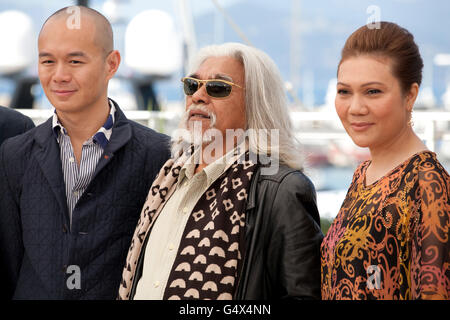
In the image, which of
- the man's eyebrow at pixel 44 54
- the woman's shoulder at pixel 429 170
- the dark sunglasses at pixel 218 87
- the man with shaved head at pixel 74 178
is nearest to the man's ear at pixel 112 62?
the man with shaved head at pixel 74 178

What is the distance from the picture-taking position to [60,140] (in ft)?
9.02

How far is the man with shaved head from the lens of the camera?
253 cm

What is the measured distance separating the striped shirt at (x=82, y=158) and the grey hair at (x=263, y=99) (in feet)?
1.90

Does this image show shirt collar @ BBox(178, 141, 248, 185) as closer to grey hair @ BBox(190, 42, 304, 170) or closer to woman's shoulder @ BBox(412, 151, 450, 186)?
grey hair @ BBox(190, 42, 304, 170)

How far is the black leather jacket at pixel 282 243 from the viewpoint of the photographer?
2.13 m

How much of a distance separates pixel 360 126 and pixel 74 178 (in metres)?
1.32

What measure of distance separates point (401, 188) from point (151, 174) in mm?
1240

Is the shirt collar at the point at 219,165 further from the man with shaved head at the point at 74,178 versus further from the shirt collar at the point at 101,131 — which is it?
the shirt collar at the point at 101,131

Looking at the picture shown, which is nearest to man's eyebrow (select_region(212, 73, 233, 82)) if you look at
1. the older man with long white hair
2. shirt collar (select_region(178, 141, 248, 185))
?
the older man with long white hair

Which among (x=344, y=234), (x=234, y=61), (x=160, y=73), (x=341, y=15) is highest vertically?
(x=341, y=15)

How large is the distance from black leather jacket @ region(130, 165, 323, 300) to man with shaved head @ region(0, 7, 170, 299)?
2.16 feet

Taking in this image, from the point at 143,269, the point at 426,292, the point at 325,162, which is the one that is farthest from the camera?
the point at 325,162
